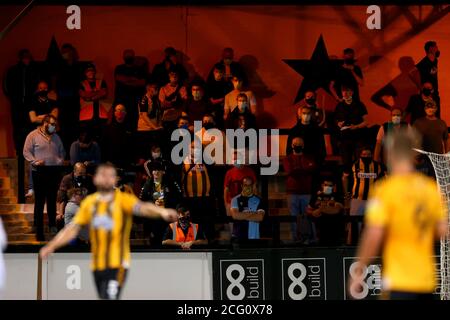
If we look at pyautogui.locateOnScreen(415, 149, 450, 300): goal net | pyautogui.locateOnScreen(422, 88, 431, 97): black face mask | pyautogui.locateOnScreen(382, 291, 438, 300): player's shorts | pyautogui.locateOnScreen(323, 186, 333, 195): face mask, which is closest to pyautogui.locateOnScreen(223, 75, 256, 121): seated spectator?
pyautogui.locateOnScreen(323, 186, 333, 195): face mask

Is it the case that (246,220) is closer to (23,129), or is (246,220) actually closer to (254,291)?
(254,291)

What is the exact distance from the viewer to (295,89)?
20.5 m

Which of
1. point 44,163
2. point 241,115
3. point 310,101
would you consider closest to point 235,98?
point 241,115

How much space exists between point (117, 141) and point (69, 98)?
184cm

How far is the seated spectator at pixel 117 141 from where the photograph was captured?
1717 cm

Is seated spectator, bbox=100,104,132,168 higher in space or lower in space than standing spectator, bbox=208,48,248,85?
lower

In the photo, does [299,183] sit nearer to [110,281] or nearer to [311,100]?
[311,100]

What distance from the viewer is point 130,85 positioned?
1834cm

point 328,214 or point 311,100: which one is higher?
point 311,100

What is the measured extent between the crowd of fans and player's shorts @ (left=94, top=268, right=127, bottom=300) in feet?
16.7

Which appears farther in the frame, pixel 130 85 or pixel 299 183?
pixel 130 85

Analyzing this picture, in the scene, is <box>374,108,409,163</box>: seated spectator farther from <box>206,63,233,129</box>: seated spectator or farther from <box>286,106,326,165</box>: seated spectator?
<box>206,63,233,129</box>: seated spectator

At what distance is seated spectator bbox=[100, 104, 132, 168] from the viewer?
1717 cm

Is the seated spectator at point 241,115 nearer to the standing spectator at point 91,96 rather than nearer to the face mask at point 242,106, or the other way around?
the face mask at point 242,106
